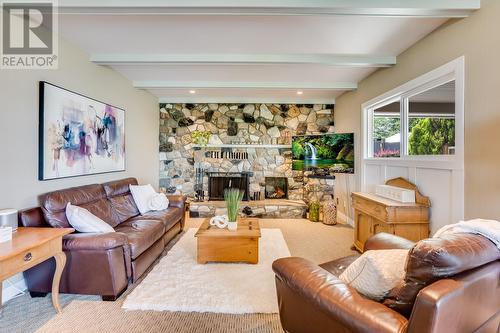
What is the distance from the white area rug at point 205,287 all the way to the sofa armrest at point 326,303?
2.11 ft

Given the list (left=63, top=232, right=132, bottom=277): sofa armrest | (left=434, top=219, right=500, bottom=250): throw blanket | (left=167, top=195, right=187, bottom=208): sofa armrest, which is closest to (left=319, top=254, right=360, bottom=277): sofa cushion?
(left=434, top=219, right=500, bottom=250): throw blanket

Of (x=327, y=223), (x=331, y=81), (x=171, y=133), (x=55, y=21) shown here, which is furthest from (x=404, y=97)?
(x=171, y=133)

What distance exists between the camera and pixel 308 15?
2229 millimetres

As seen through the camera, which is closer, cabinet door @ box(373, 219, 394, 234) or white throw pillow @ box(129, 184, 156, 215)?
cabinet door @ box(373, 219, 394, 234)

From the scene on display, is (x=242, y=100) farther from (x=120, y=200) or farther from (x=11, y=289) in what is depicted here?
(x=11, y=289)

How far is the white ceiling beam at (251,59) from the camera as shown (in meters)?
3.21

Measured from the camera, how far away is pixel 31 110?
2.50 metres

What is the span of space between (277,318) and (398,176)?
248 centimetres

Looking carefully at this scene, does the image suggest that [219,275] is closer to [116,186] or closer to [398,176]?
[116,186]

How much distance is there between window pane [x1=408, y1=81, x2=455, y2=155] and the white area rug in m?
2.19

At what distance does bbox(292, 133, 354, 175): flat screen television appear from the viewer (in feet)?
15.2

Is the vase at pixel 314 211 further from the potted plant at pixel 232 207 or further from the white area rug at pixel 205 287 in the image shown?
the potted plant at pixel 232 207

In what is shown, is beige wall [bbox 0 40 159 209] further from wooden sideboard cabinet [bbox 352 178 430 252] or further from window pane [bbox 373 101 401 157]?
window pane [bbox 373 101 401 157]

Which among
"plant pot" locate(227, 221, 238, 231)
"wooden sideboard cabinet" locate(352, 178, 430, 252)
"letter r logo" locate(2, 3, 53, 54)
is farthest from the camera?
"plant pot" locate(227, 221, 238, 231)
